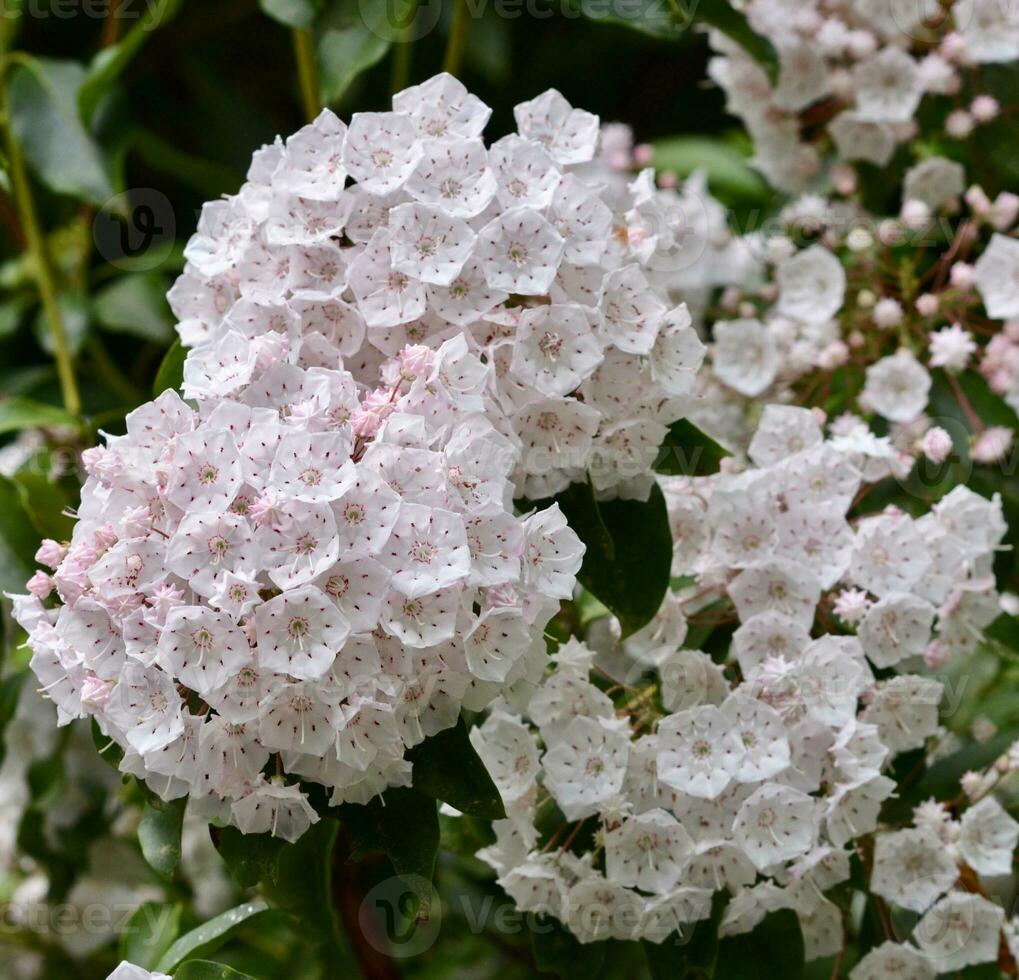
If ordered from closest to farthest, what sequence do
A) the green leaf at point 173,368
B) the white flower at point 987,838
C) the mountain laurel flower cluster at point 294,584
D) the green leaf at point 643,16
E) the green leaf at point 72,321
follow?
the mountain laurel flower cluster at point 294,584, the green leaf at point 173,368, the white flower at point 987,838, the green leaf at point 643,16, the green leaf at point 72,321

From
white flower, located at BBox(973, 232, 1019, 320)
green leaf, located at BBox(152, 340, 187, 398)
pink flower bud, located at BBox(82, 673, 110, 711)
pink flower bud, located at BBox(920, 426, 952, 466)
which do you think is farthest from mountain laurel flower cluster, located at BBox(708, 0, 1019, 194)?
pink flower bud, located at BBox(82, 673, 110, 711)

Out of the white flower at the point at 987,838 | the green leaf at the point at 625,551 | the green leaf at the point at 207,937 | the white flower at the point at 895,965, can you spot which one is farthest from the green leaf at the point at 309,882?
the white flower at the point at 987,838

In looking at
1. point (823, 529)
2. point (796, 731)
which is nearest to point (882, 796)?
point (796, 731)

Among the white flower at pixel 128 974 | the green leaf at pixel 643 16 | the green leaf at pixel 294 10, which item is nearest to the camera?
the white flower at pixel 128 974

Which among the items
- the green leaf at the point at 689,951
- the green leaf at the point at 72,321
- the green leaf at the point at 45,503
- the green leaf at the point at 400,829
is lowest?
the green leaf at the point at 689,951

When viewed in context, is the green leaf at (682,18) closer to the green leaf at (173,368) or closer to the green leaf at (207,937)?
the green leaf at (173,368)

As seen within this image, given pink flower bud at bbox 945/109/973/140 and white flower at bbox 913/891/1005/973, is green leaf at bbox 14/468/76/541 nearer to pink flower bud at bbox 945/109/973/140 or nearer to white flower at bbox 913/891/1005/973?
white flower at bbox 913/891/1005/973
